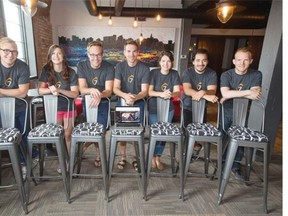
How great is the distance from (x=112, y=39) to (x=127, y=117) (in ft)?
15.8

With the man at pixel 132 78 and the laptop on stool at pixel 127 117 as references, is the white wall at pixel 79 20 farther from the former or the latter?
the laptop on stool at pixel 127 117

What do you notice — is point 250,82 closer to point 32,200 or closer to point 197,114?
point 197,114

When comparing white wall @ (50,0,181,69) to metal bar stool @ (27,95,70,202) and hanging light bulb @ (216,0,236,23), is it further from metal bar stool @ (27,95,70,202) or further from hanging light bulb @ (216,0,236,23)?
metal bar stool @ (27,95,70,202)

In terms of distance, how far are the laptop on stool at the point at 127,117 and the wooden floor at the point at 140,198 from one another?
0.56 m

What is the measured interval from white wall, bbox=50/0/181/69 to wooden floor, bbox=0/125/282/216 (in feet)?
15.9

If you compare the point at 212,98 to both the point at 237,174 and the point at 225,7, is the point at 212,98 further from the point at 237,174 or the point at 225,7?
the point at 225,7

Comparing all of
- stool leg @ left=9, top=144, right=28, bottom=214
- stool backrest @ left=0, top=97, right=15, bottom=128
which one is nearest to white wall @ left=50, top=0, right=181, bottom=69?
stool backrest @ left=0, top=97, right=15, bottom=128

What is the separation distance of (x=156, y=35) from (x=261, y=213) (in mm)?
5372

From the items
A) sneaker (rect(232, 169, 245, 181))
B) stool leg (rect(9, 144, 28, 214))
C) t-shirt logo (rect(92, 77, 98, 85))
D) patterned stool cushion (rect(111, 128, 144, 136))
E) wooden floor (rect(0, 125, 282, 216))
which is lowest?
wooden floor (rect(0, 125, 282, 216))

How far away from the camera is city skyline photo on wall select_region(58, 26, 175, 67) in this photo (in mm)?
6027

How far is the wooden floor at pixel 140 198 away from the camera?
190 cm

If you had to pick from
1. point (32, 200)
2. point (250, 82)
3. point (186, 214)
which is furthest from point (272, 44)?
point (32, 200)

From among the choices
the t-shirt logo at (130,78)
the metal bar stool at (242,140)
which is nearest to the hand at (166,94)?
the t-shirt logo at (130,78)

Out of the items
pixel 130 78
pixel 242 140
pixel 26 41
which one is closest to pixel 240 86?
pixel 242 140
